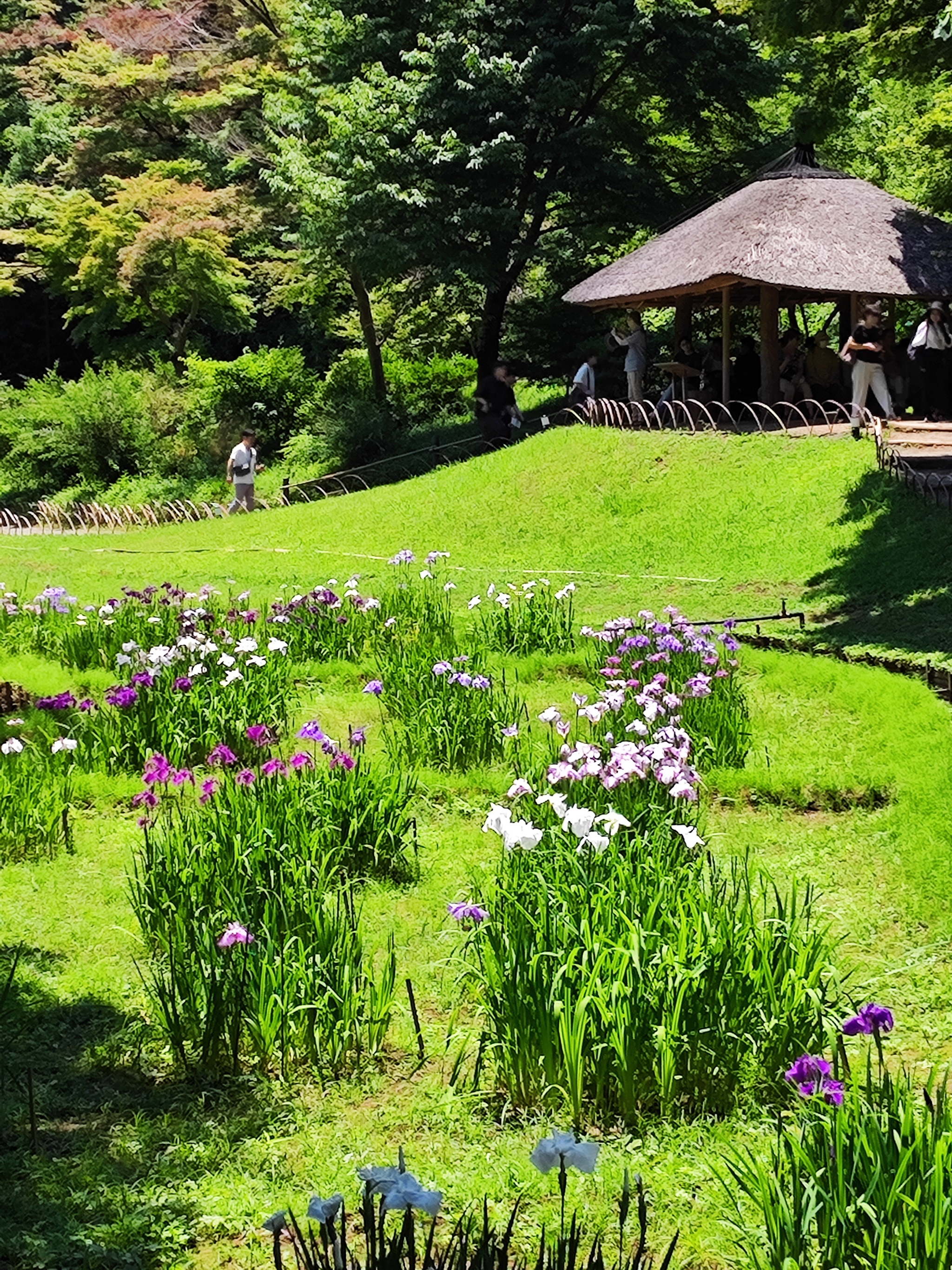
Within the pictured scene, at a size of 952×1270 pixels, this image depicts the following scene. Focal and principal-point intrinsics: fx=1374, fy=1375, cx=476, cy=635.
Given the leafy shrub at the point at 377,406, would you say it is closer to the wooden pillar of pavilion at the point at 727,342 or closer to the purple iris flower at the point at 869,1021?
the wooden pillar of pavilion at the point at 727,342

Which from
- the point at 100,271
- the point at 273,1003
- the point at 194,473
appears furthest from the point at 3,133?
the point at 273,1003

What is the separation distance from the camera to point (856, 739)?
6887 millimetres

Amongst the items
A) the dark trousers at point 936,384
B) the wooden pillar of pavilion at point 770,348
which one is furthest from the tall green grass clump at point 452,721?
the wooden pillar of pavilion at point 770,348

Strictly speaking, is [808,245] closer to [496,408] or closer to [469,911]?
[496,408]

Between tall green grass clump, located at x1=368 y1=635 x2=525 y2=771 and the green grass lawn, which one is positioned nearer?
the green grass lawn

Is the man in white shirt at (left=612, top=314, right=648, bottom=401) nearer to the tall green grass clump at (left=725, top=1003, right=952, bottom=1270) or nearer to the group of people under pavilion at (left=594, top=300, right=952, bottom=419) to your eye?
the group of people under pavilion at (left=594, top=300, right=952, bottom=419)

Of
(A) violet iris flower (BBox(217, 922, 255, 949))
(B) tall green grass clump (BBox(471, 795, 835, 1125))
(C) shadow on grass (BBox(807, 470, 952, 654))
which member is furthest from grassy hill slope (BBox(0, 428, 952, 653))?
(A) violet iris flower (BBox(217, 922, 255, 949))

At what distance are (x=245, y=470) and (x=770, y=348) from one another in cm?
729

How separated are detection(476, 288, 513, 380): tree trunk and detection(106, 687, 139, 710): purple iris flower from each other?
17090 mm

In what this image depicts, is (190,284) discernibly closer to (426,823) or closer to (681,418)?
(681,418)

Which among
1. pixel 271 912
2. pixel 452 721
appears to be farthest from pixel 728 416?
pixel 271 912

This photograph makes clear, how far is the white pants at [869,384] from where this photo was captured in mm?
15312

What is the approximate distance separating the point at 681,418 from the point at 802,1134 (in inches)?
637

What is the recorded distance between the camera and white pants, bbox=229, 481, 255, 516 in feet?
64.0
